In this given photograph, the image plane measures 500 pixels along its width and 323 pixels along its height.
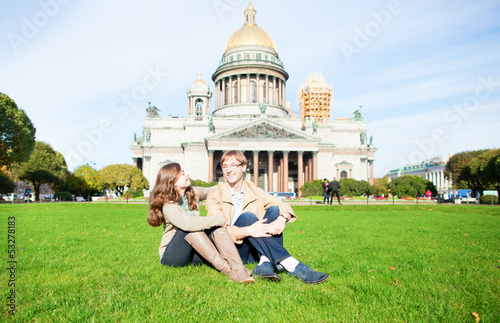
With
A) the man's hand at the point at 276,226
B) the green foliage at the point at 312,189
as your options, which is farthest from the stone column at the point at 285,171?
the man's hand at the point at 276,226

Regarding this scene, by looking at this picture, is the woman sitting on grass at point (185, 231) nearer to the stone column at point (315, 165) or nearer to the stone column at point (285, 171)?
the stone column at point (285, 171)

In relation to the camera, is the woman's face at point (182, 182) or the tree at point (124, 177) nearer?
the woman's face at point (182, 182)

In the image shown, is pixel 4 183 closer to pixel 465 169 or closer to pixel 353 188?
pixel 353 188

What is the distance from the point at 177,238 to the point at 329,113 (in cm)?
6851

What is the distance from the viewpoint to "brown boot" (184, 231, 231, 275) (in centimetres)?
473

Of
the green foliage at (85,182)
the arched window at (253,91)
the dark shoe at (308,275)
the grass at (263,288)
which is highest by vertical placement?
the arched window at (253,91)

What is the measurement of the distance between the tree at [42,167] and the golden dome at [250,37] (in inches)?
1422

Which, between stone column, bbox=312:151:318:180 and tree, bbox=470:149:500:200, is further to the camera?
stone column, bbox=312:151:318:180

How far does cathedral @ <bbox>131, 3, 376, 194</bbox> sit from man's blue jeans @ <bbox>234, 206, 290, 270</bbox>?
4285 cm

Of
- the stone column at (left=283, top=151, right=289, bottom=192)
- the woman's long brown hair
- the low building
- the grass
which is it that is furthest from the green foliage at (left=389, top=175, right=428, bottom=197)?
the low building

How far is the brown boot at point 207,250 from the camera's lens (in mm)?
4727

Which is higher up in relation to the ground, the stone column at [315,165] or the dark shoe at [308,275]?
the stone column at [315,165]

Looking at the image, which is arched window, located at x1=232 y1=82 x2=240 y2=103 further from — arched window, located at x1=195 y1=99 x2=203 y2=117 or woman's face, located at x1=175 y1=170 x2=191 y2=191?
woman's face, located at x1=175 y1=170 x2=191 y2=191

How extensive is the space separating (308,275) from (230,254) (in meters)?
1.04
